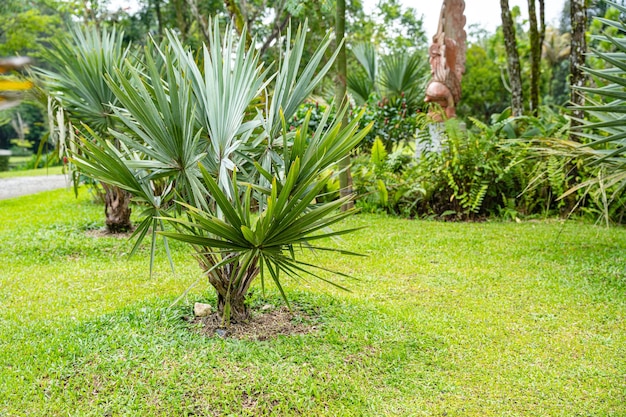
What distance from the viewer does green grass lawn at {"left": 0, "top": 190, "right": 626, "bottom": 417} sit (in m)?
3.27

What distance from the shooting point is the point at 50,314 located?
4.53 metres

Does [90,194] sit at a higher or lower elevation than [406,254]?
higher

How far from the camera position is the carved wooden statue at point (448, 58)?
1052 cm

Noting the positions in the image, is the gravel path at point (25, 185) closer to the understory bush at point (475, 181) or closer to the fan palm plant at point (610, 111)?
the understory bush at point (475, 181)

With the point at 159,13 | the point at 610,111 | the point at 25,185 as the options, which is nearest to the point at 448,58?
the point at 610,111

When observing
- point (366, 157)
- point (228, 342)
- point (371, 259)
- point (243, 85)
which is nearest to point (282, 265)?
point (228, 342)

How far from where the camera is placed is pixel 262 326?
406cm

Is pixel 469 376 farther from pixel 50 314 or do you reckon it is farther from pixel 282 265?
pixel 50 314

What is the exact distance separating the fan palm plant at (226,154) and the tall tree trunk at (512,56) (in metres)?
7.26

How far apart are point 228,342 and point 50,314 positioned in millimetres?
1670

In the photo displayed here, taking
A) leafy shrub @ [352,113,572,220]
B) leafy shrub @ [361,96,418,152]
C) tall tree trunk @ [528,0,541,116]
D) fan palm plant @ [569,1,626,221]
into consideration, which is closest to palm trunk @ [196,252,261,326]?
fan palm plant @ [569,1,626,221]

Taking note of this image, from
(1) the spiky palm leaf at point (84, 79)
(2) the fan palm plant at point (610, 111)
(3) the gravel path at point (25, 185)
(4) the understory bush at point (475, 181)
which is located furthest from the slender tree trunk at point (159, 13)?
(2) the fan palm plant at point (610, 111)

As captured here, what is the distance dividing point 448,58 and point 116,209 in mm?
6387

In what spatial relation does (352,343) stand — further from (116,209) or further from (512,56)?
(512,56)
